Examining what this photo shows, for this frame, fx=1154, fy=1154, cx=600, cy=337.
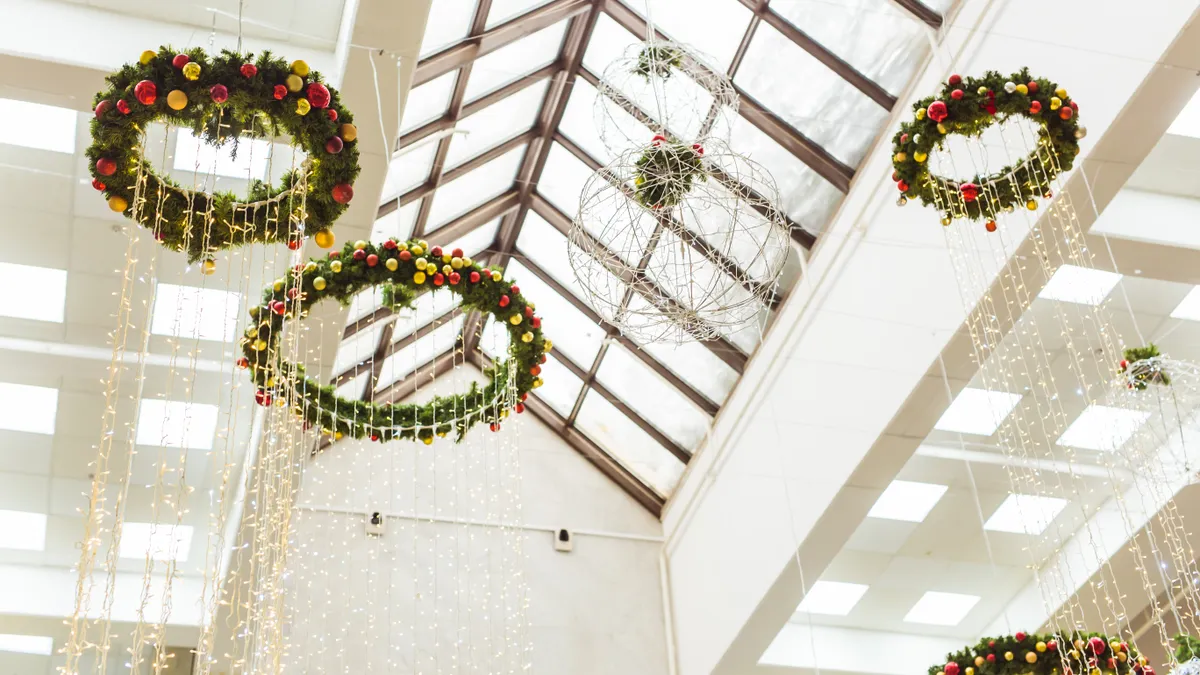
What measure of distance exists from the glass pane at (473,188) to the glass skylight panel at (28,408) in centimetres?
305

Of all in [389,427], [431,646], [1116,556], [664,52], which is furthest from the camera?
[431,646]

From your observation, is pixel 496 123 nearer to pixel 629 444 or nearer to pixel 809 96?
pixel 809 96

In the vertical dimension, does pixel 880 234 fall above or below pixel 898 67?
below

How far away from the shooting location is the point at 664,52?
4.95 metres

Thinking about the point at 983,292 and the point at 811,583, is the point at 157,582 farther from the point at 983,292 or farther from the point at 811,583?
the point at 983,292

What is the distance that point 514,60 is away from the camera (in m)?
7.92

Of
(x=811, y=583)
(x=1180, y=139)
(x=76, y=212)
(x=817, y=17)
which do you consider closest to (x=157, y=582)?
(x=76, y=212)

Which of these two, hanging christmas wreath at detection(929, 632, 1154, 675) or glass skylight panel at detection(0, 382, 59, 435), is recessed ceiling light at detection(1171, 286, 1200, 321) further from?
glass skylight panel at detection(0, 382, 59, 435)

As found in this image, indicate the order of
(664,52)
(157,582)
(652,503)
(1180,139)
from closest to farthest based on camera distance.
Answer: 1. (664,52)
2. (1180,139)
3. (157,582)
4. (652,503)

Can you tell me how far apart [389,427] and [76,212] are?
92.6 inches

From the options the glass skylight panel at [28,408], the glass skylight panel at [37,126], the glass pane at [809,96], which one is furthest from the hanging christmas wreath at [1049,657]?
the glass skylight panel at [28,408]

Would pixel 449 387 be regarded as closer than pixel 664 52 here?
No

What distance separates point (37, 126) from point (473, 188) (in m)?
3.24

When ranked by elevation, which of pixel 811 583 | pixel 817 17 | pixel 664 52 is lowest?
pixel 811 583
